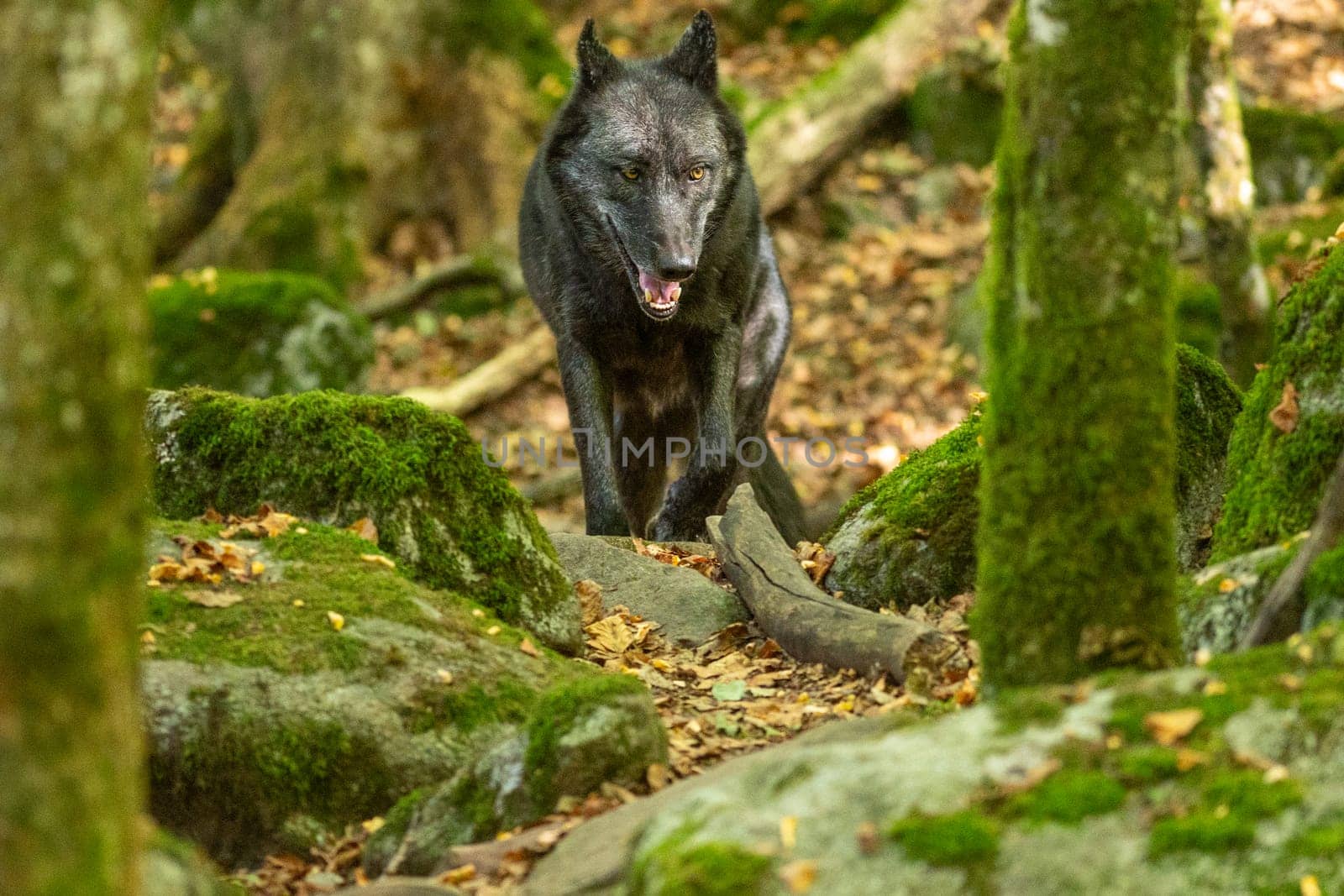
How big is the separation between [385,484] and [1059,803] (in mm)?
3039

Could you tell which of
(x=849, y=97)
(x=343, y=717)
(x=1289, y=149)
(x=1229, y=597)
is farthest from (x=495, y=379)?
(x=1229, y=597)

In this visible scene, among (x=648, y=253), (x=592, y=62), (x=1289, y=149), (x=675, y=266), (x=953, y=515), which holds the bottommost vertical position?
(x=953, y=515)

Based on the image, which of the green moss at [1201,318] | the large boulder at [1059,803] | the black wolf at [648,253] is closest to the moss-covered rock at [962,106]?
the green moss at [1201,318]

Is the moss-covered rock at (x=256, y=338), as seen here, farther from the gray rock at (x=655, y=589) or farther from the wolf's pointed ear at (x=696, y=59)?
the gray rock at (x=655, y=589)

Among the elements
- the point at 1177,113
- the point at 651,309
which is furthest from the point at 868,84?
the point at 1177,113

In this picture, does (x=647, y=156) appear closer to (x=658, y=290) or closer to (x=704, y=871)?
(x=658, y=290)

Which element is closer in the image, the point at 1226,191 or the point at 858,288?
the point at 1226,191

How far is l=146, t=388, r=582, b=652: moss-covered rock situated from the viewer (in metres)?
5.23

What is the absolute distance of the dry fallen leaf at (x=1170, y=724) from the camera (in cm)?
301

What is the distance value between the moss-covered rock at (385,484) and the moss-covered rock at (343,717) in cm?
53

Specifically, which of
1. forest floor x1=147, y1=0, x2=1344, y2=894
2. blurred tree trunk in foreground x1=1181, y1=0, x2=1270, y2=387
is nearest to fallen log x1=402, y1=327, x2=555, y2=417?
forest floor x1=147, y1=0, x2=1344, y2=894

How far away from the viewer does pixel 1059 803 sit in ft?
9.43

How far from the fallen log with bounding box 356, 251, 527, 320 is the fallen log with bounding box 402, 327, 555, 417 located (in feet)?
3.89

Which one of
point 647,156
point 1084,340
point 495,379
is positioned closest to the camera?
point 1084,340
